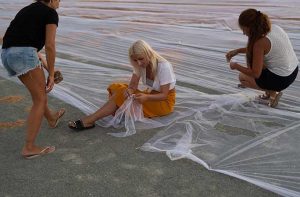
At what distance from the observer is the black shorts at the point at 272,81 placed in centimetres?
380

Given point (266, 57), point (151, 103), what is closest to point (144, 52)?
point (151, 103)

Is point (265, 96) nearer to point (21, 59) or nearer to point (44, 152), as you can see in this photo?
point (44, 152)

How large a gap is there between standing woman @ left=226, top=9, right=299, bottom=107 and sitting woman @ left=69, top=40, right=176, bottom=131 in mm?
687

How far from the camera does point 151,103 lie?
12.2ft

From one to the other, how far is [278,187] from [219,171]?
0.39m

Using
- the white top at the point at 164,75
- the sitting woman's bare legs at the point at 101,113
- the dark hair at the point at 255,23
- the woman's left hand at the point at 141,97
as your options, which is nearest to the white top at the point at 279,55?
the dark hair at the point at 255,23

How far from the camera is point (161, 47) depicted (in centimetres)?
638

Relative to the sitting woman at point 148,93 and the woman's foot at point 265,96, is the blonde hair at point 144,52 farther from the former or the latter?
the woman's foot at point 265,96

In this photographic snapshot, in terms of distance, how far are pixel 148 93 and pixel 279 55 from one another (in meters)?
1.19

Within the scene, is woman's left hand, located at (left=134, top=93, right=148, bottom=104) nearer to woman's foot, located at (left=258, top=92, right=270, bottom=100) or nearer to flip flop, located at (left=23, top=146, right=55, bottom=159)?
flip flop, located at (left=23, top=146, right=55, bottom=159)

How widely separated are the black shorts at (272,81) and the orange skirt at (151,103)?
2.69ft

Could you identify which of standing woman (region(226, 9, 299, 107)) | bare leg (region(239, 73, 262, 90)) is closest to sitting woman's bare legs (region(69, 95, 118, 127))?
standing woman (region(226, 9, 299, 107))

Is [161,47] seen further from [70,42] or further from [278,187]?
[278,187]

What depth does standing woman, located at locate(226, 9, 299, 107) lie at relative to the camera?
3527mm
